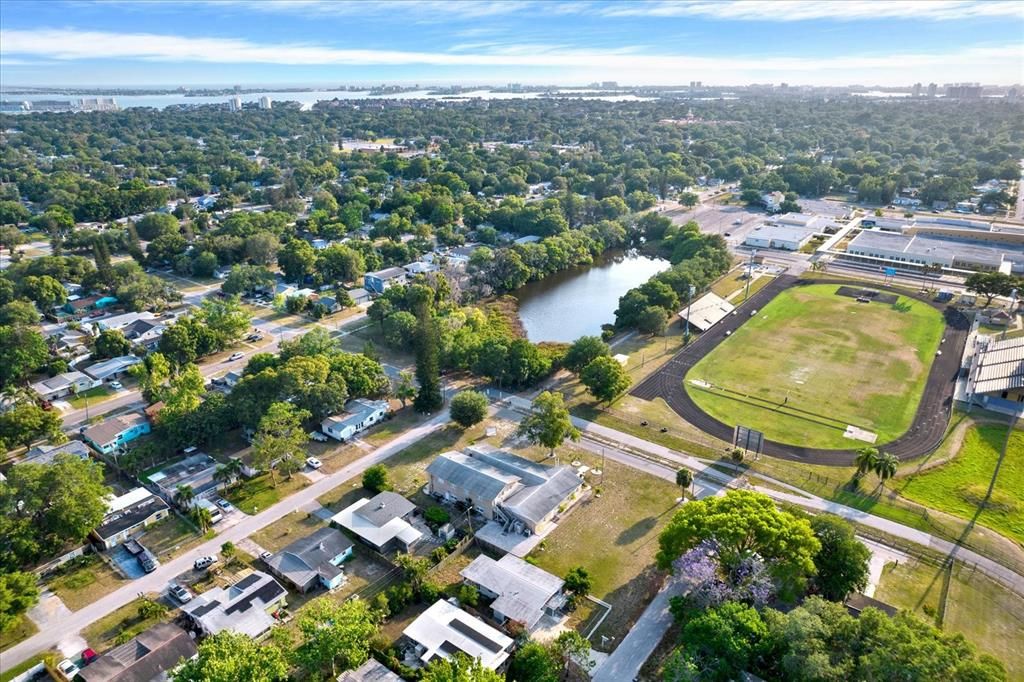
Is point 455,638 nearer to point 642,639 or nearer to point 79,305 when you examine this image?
point 642,639

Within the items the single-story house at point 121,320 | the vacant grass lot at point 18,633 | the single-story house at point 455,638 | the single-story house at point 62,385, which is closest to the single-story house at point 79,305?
the single-story house at point 121,320

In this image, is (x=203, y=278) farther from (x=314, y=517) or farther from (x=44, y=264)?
(x=314, y=517)

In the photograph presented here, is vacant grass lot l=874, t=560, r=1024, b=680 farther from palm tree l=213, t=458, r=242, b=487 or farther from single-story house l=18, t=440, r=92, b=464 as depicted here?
single-story house l=18, t=440, r=92, b=464

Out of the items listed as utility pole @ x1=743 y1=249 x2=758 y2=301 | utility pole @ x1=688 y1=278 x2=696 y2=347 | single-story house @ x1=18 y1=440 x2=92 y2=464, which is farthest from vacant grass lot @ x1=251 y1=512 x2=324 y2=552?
utility pole @ x1=743 y1=249 x2=758 y2=301

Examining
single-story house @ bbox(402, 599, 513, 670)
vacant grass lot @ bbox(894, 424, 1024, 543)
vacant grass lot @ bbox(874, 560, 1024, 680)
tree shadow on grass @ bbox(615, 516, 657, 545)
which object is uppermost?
single-story house @ bbox(402, 599, 513, 670)

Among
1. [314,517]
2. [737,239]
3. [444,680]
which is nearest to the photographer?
[444,680]

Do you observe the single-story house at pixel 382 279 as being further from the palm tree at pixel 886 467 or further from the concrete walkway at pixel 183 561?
the palm tree at pixel 886 467

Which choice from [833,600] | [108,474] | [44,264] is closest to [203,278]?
[44,264]
